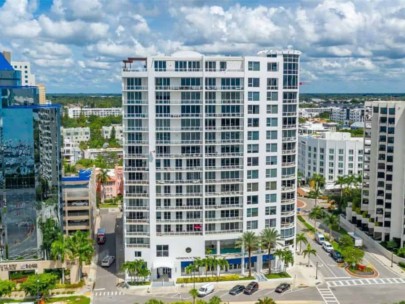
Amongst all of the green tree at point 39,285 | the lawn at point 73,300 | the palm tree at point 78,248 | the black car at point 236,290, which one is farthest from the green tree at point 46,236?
the black car at point 236,290

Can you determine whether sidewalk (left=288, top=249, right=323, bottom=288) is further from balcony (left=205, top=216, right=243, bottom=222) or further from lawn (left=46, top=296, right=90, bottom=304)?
lawn (left=46, top=296, right=90, bottom=304)

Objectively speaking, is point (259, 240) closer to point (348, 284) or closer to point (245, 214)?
point (245, 214)

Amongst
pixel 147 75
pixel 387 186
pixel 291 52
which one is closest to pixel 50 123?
pixel 147 75

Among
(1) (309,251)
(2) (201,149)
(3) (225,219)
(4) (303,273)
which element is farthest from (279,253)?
(2) (201,149)

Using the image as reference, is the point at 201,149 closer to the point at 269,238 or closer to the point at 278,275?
the point at 269,238

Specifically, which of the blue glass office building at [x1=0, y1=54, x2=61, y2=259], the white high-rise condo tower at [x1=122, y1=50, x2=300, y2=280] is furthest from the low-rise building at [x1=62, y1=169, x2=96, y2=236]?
the white high-rise condo tower at [x1=122, y1=50, x2=300, y2=280]

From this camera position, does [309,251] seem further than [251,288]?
Yes

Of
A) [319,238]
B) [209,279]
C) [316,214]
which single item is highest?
[316,214]
